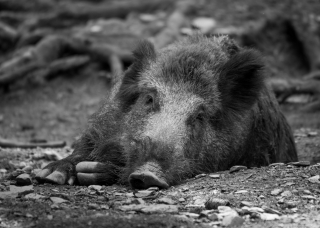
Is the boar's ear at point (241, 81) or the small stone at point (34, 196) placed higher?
the boar's ear at point (241, 81)

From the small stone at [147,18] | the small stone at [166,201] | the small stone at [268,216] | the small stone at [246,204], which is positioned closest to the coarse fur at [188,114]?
the small stone at [166,201]

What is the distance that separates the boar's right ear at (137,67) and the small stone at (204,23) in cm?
789

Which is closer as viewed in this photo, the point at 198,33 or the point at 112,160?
the point at 112,160

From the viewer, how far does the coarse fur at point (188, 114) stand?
21.7ft

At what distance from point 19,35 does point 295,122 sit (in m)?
7.88

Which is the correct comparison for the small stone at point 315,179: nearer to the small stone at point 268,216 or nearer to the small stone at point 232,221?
the small stone at point 268,216

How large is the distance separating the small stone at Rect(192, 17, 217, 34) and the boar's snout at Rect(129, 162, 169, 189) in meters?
9.96

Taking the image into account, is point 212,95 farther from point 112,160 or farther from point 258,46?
point 258,46

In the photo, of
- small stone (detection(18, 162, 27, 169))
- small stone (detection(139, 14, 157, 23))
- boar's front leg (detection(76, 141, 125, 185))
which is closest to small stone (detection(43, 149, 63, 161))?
small stone (detection(18, 162, 27, 169))

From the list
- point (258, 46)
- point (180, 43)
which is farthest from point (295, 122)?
point (180, 43)

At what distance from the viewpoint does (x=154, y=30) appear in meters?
15.6

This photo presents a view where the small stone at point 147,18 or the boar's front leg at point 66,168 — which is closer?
the boar's front leg at point 66,168

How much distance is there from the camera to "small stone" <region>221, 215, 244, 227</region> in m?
4.62

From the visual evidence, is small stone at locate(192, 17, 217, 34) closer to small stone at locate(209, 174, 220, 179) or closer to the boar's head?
the boar's head
